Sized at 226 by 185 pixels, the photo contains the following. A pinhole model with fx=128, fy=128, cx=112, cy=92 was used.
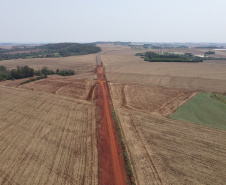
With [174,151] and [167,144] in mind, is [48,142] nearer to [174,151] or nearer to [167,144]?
[167,144]

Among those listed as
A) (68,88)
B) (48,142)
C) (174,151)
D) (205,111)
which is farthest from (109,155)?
(68,88)

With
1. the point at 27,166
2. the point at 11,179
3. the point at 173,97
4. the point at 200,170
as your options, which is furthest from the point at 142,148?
the point at 173,97

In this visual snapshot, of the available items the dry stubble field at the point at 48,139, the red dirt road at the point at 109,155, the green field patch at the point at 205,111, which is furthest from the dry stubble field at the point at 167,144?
the dry stubble field at the point at 48,139

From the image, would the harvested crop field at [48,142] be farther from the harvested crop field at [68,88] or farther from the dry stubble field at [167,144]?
the dry stubble field at [167,144]

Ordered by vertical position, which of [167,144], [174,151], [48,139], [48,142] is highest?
[48,139]

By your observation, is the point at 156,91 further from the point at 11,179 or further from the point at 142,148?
the point at 11,179

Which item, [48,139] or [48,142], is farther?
[48,139]

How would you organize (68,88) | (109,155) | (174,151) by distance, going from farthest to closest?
(68,88) → (174,151) → (109,155)
